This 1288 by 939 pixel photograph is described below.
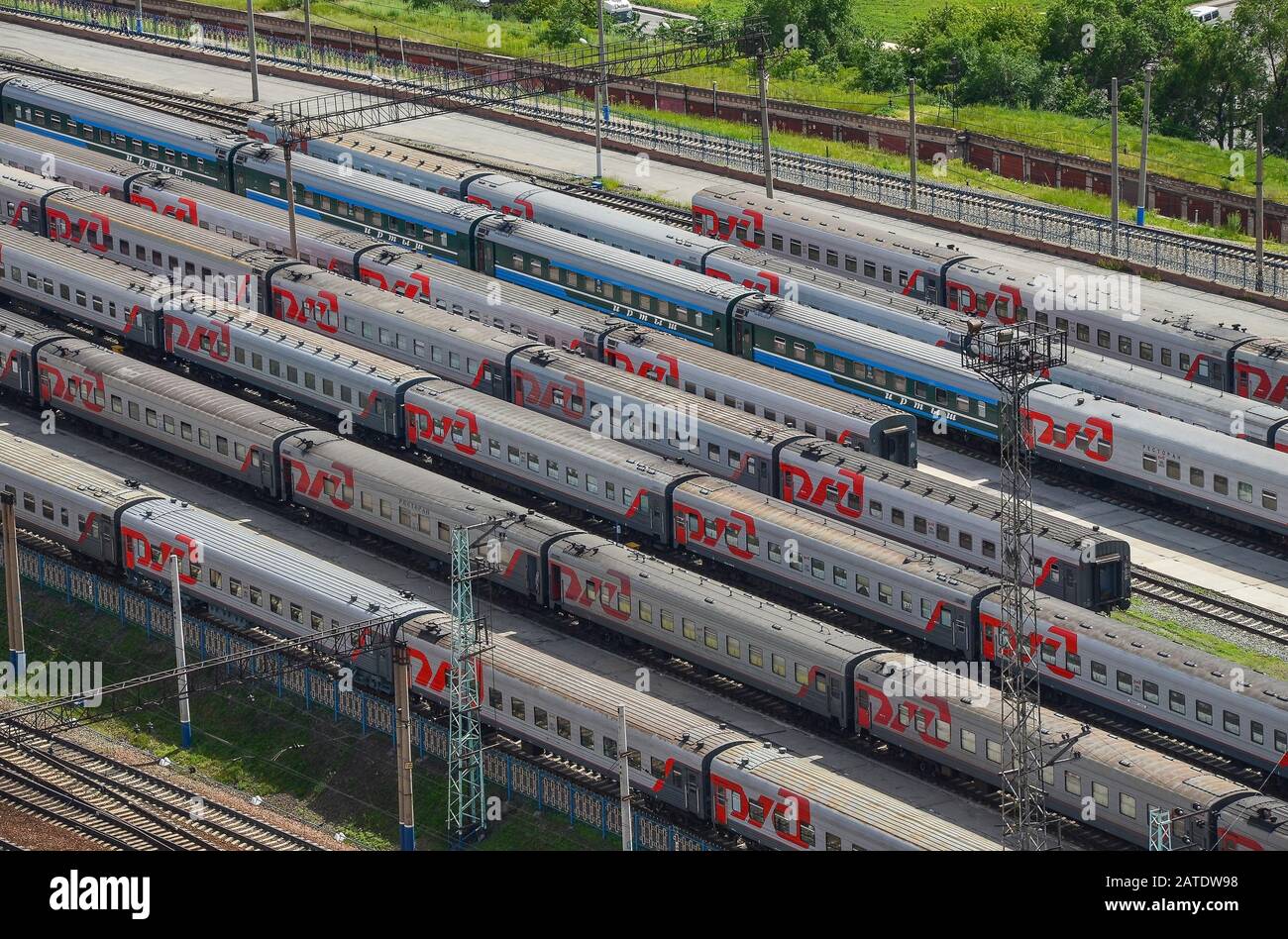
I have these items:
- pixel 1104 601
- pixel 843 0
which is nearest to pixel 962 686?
pixel 1104 601

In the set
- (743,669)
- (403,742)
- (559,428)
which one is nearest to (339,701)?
(403,742)

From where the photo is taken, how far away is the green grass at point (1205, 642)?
66.0m

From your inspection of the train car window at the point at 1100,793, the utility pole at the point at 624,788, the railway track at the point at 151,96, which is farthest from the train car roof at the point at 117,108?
the train car window at the point at 1100,793

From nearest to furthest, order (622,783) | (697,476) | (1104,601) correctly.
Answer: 1. (622,783)
2. (1104,601)
3. (697,476)

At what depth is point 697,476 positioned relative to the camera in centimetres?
7194

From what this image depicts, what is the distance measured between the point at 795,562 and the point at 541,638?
771 centimetres

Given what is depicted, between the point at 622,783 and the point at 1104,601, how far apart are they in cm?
2158

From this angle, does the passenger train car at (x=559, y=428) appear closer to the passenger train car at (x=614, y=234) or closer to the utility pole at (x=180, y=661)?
the passenger train car at (x=614, y=234)

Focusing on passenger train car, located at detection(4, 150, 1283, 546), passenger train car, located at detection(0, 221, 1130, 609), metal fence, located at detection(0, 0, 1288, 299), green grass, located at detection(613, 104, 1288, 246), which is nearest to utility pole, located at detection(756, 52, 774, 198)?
metal fence, located at detection(0, 0, 1288, 299)

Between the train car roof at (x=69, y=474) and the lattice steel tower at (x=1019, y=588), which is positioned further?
the train car roof at (x=69, y=474)

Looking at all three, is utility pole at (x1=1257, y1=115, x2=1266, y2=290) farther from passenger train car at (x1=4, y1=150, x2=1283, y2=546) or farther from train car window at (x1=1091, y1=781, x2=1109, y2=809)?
train car window at (x1=1091, y1=781, x2=1109, y2=809)

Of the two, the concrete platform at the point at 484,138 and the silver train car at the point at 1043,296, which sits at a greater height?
the concrete platform at the point at 484,138

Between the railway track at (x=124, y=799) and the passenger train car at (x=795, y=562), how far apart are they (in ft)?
44.2
